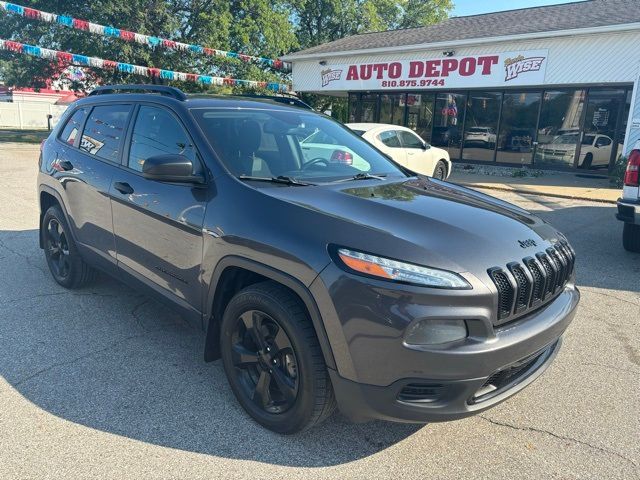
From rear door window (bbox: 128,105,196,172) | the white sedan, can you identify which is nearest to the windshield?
rear door window (bbox: 128,105,196,172)

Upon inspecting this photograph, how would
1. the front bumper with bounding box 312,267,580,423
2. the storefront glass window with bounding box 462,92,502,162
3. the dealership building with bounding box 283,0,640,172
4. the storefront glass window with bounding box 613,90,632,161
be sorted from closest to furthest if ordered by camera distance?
1. the front bumper with bounding box 312,267,580,423
2. the dealership building with bounding box 283,0,640,172
3. the storefront glass window with bounding box 613,90,632,161
4. the storefront glass window with bounding box 462,92,502,162

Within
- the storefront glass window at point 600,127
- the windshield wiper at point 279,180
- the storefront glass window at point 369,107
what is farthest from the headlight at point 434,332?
the storefront glass window at point 369,107

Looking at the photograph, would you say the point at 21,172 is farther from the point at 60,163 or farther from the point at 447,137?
the point at 447,137

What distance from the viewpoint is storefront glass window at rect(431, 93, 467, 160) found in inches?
687

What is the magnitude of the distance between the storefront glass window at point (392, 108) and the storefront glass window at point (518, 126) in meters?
3.92

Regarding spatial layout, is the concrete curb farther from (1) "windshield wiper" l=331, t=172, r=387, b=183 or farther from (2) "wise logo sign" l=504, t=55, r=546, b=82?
(1) "windshield wiper" l=331, t=172, r=387, b=183

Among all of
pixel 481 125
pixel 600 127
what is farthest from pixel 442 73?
pixel 600 127

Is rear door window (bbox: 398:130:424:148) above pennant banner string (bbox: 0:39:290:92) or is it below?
below

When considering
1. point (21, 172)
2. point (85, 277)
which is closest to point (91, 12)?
point (21, 172)

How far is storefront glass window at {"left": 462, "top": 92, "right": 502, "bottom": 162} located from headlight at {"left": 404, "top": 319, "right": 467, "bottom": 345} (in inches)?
632

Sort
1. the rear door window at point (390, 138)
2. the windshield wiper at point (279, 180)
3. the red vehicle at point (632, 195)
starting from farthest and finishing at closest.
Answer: the rear door window at point (390, 138) < the red vehicle at point (632, 195) < the windshield wiper at point (279, 180)

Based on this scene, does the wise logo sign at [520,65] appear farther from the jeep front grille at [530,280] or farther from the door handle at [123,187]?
the door handle at [123,187]

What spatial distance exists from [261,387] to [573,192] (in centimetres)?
1109

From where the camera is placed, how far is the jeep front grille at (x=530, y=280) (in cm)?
225
